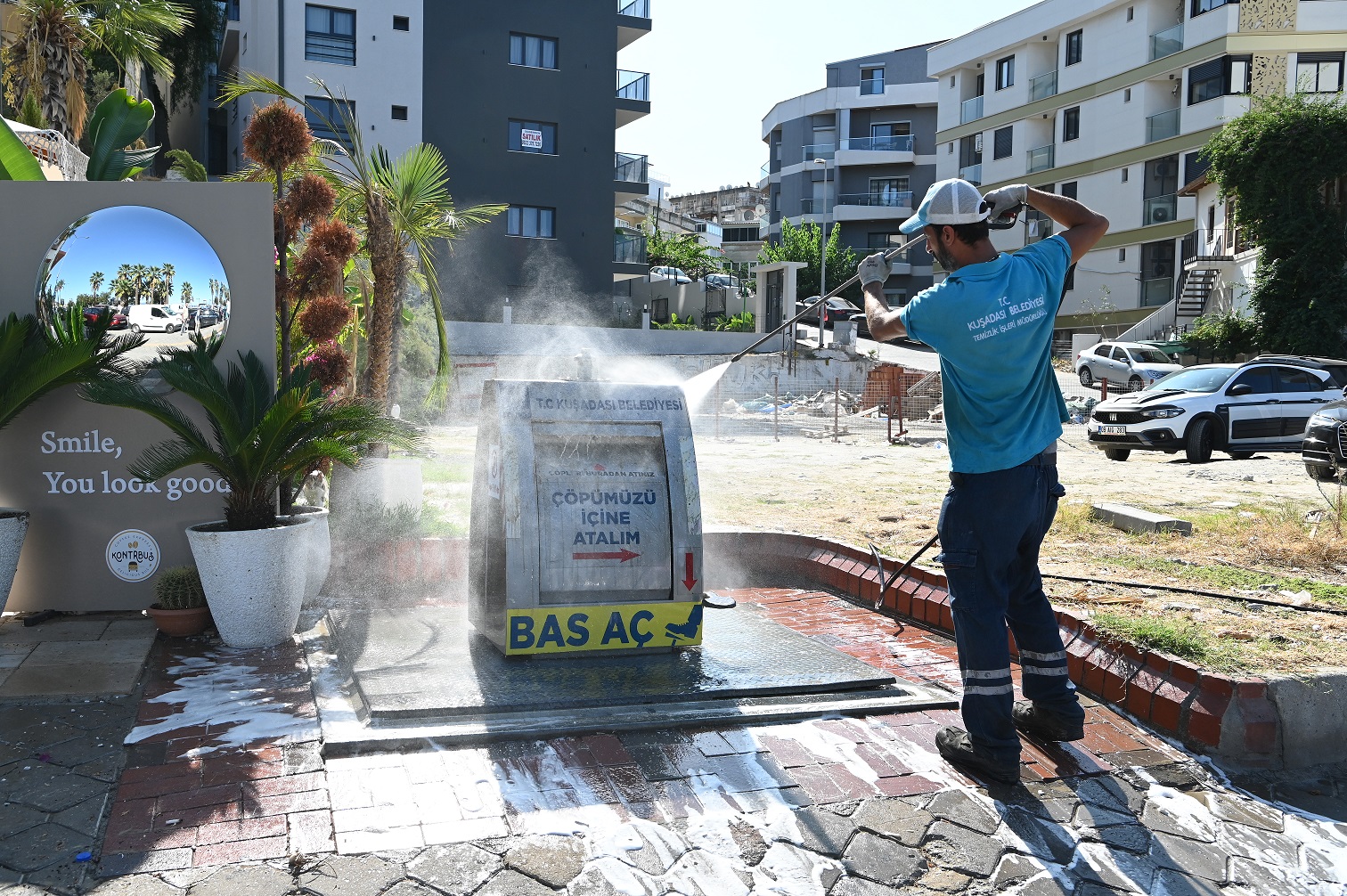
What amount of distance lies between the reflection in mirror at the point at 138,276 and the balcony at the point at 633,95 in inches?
1430

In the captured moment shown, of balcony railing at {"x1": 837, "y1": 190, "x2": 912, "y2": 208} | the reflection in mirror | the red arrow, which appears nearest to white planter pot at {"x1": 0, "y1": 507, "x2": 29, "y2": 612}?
the reflection in mirror

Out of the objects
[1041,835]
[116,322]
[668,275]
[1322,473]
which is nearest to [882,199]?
[668,275]

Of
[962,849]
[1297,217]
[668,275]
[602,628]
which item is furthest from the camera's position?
[668,275]

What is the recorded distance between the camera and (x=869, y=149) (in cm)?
6500

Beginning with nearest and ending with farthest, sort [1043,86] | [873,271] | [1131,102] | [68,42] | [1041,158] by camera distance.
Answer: [873,271], [68,42], [1131,102], [1043,86], [1041,158]

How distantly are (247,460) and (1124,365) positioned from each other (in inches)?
1110

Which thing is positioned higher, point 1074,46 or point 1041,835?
point 1074,46

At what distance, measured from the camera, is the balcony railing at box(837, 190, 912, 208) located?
64.9 m

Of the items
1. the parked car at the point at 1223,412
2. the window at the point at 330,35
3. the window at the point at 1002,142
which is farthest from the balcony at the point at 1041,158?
the parked car at the point at 1223,412

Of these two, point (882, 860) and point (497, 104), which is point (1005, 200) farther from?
point (497, 104)

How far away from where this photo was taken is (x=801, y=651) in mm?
5449

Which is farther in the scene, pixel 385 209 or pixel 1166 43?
pixel 1166 43

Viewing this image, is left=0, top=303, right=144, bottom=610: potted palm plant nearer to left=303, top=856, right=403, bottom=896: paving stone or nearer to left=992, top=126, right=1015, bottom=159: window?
left=303, top=856, right=403, bottom=896: paving stone

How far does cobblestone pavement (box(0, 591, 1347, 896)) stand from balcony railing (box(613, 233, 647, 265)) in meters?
38.6
